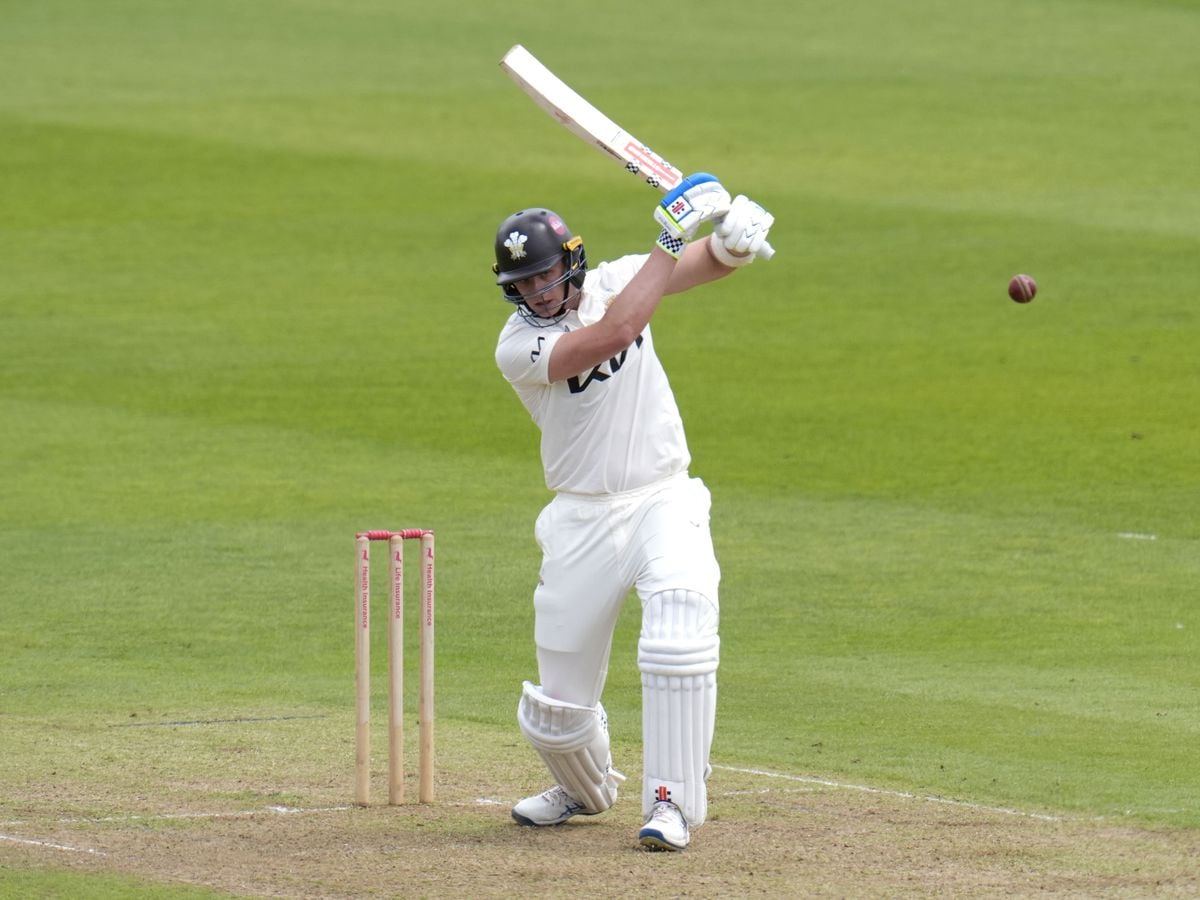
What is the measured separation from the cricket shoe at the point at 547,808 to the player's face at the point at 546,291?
160cm

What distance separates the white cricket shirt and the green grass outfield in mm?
1646

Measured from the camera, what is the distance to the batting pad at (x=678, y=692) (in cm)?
691

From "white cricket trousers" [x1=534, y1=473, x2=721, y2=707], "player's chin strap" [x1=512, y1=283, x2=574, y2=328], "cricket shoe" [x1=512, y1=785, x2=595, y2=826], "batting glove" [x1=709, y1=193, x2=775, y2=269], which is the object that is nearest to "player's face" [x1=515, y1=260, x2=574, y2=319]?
"player's chin strap" [x1=512, y1=283, x2=574, y2=328]

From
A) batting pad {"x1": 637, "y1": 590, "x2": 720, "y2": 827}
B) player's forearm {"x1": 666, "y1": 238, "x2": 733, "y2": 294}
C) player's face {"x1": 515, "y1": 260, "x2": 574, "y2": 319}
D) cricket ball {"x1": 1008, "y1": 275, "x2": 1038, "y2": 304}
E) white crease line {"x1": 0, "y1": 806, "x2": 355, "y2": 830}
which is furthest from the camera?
cricket ball {"x1": 1008, "y1": 275, "x2": 1038, "y2": 304}

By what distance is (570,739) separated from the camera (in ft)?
23.9

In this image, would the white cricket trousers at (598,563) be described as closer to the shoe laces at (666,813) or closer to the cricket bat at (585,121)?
the shoe laces at (666,813)

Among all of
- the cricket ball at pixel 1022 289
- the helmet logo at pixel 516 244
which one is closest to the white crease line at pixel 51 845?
the helmet logo at pixel 516 244

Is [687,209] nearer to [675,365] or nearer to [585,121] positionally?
[585,121]

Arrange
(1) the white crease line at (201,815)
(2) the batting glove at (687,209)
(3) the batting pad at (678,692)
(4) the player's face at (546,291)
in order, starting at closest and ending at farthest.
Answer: (3) the batting pad at (678,692) → (2) the batting glove at (687,209) → (4) the player's face at (546,291) → (1) the white crease line at (201,815)

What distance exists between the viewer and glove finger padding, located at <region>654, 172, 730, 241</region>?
703 centimetres

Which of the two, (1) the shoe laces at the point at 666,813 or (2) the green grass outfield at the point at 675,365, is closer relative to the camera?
(1) the shoe laces at the point at 666,813

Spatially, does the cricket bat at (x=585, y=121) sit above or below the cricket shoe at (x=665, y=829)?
above

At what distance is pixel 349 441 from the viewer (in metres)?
15.8

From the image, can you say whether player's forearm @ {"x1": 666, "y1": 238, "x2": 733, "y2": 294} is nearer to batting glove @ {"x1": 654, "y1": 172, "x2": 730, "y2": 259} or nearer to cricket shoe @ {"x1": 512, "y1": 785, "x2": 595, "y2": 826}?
batting glove @ {"x1": 654, "y1": 172, "x2": 730, "y2": 259}
